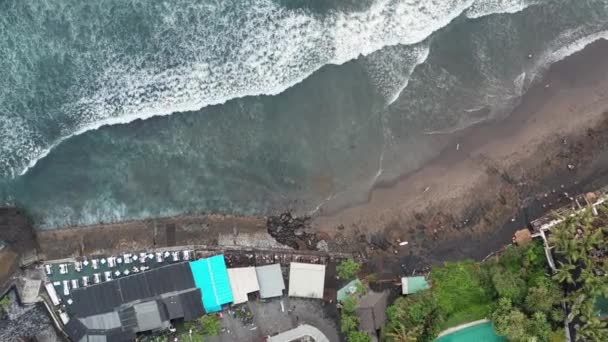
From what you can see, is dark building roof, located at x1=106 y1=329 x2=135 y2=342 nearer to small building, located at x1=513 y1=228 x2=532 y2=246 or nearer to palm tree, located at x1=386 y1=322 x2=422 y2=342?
palm tree, located at x1=386 y1=322 x2=422 y2=342

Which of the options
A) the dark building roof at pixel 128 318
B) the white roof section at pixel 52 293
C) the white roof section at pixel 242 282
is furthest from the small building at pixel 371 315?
the white roof section at pixel 52 293

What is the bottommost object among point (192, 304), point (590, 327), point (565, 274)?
point (590, 327)

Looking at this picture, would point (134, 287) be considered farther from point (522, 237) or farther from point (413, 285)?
point (522, 237)

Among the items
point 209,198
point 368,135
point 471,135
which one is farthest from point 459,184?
point 209,198

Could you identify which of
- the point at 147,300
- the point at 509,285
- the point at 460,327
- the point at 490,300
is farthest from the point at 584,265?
the point at 147,300

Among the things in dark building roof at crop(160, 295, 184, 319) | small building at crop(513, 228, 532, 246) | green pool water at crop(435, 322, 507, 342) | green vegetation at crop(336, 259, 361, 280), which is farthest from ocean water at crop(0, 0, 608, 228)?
green pool water at crop(435, 322, 507, 342)

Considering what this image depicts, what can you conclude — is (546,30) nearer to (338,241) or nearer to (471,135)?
(471,135)
